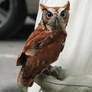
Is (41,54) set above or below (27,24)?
above

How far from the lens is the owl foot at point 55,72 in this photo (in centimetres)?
180

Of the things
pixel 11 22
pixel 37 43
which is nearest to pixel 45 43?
pixel 37 43

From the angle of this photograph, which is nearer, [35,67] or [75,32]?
[35,67]

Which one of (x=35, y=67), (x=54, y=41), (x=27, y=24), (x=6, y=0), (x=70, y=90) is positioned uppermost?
(x=54, y=41)

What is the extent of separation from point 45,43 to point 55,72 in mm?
223

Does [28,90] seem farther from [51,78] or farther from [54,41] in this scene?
[54,41]

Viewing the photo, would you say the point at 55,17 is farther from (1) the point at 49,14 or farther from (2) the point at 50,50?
(2) the point at 50,50

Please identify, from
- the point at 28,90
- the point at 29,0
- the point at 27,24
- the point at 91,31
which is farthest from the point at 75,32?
the point at 27,24

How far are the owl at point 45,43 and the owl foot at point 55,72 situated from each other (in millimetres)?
78

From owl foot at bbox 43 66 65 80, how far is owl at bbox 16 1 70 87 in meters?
0.08

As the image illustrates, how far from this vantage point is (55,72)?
182 cm

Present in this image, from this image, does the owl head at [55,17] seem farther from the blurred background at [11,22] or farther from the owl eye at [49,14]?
the blurred background at [11,22]

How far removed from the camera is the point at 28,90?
220cm

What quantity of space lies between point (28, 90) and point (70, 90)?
0.50 m
